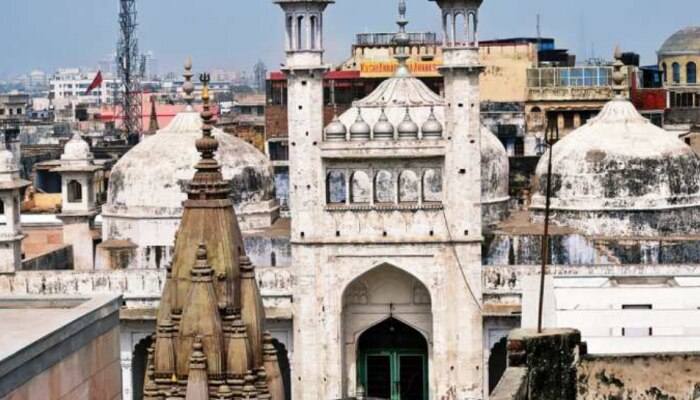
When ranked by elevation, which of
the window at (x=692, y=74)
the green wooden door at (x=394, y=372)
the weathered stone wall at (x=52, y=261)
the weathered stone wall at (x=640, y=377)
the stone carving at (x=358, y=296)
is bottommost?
the green wooden door at (x=394, y=372)

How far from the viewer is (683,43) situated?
7200 centimetres

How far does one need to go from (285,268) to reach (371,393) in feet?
8.96

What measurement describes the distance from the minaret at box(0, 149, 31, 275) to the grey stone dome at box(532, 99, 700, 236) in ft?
33.1

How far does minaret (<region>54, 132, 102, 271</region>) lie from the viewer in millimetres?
36312

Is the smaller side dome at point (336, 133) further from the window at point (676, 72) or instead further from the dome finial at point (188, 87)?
the window at point (676, 72)

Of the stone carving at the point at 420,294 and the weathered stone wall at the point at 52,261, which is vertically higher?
the weathered stone wall at the point at 52,261

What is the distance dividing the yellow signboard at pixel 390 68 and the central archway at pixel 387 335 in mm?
23617

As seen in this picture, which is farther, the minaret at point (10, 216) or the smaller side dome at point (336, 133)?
the minaret at point (10, 216)

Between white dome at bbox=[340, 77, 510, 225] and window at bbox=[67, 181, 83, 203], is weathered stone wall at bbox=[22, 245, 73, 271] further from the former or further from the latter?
white dome at bbox=[340, 77, 510, 225]

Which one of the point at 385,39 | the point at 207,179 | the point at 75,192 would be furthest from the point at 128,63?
the point at 207,179

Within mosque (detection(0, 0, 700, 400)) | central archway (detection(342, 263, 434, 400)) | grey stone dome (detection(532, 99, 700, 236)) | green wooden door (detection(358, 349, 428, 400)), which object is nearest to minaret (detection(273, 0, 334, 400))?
mosque (detection(0, 0, 700, 400))

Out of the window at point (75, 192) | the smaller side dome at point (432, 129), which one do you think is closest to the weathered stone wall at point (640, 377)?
the smaller side dome at point (432, 129)

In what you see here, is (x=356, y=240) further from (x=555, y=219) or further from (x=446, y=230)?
(x=555, y=219)

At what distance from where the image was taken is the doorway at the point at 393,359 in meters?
31.6
